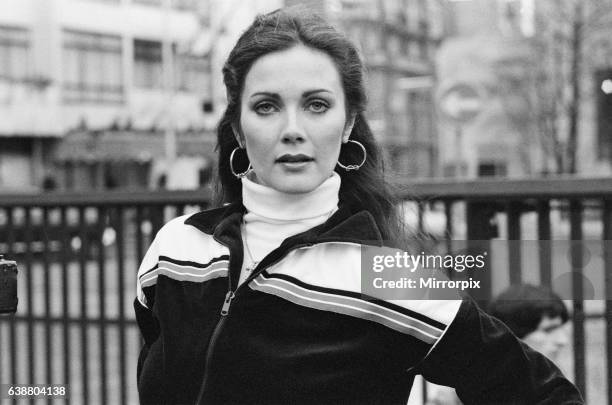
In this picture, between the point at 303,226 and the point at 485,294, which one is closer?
the point at 303,226

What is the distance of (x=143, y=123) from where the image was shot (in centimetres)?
3391

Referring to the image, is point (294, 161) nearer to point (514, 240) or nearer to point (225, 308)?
point (225, 308)

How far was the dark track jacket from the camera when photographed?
1722mm

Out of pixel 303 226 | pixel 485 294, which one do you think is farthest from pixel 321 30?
pixel 485 294

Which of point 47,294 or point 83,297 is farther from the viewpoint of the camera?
point 47,294

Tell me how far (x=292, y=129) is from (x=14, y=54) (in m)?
31.0

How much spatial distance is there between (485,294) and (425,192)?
0.64 metres

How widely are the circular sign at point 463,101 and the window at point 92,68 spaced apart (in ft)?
74.3

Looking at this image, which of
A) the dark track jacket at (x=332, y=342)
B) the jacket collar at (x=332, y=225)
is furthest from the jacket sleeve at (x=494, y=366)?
the jacket collar at (x=332, y=225)

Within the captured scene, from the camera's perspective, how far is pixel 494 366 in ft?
5.64

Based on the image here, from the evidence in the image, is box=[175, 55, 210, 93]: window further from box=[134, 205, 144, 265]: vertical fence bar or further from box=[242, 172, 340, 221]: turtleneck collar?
box=[242, 172, 340, 221]: turtleneck collar

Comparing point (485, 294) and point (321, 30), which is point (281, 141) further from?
point (485, 294)

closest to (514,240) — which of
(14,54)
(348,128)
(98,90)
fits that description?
(348,128)

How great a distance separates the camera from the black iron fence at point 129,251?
10.4 feet
